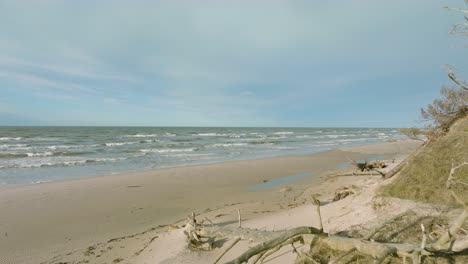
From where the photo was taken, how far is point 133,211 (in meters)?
Answer: 7.09

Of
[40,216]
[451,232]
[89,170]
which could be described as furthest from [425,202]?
[89,170]

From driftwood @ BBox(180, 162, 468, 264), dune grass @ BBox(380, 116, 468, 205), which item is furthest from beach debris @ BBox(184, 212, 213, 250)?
dune grass @ BBox(380, 116, 468, 205)

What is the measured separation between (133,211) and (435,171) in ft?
22.3

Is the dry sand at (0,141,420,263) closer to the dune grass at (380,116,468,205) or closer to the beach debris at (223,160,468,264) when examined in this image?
the dune grass at (380,116,468,205)

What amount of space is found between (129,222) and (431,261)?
236 inches

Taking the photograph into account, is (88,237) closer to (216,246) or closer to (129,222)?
(129,222)

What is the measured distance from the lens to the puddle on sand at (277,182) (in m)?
9.88

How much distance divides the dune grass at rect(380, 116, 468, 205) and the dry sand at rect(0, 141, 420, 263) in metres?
0.67

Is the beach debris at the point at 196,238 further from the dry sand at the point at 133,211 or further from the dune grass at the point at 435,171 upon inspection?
the dune grass at the point at 435,171

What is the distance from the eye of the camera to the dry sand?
15.3 feet

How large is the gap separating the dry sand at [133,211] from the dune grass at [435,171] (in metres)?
0.67

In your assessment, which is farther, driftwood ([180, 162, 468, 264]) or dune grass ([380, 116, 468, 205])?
dune grass ([380, 116, 468, 205])

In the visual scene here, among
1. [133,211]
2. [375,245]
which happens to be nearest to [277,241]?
[375,245]

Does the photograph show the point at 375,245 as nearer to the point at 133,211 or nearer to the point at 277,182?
the point at 133,211
